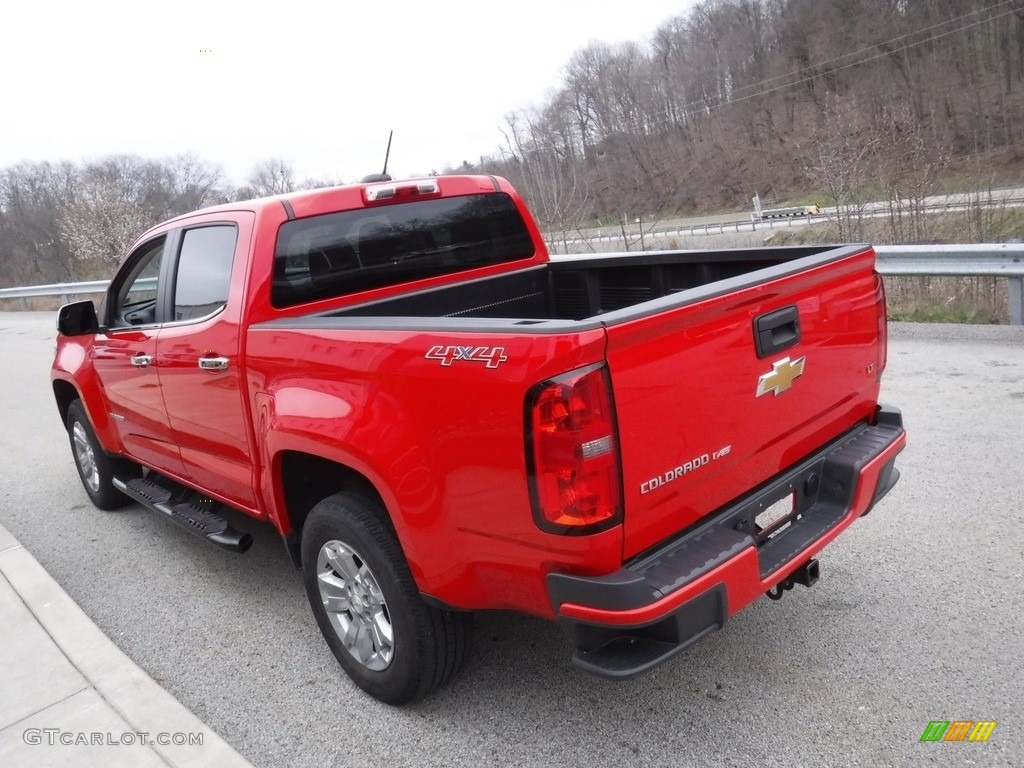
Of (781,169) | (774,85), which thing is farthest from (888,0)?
(781,169)

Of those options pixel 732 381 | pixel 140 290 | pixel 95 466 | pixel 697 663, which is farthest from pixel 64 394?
pixel 732 381

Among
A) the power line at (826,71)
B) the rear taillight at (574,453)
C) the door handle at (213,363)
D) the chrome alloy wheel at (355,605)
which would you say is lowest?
the chrome alloy wheel at (355,605)

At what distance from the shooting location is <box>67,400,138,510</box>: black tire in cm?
536

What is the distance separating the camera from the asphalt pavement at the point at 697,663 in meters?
2.68

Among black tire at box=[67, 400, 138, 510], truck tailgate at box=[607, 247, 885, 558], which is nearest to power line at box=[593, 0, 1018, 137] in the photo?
truck tailgate at box=[607, 247, 885, 558]

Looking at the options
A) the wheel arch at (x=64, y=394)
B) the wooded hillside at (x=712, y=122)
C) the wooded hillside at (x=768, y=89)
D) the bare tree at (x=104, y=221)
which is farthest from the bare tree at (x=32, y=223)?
the wheel arch at (x=64, y=394)

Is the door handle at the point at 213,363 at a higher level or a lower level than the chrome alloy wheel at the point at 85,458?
higher

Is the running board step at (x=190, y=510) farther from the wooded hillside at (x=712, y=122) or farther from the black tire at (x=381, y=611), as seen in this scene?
the wooded hillside at (x=712, y=122)

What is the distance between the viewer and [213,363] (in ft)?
11.8

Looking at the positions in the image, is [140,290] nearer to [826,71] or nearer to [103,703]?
[103,703]

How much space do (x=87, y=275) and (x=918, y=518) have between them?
36868mm

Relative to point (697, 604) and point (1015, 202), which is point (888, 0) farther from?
point (697, 604)

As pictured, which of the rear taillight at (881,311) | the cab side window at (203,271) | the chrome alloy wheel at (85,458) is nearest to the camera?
the rear taillight at (881,311)

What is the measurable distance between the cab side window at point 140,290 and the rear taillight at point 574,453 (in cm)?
293
